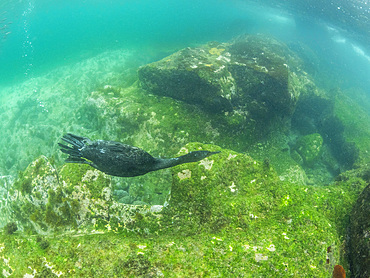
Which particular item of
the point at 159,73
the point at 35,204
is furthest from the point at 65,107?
the point at 35,204

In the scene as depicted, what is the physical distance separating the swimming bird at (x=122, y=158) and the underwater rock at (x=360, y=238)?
5.14m

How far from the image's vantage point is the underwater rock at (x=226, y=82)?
12.7 metres


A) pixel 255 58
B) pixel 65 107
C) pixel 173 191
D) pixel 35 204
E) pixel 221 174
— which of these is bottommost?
pixel 65 107

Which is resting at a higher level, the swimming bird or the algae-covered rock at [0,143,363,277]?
the swimming bird

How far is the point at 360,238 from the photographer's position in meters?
4.96

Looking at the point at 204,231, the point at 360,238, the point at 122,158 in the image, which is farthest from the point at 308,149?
the point at 122,158

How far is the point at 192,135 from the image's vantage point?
39.0ft

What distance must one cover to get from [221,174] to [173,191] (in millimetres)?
1925

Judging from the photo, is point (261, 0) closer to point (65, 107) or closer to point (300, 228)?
point (65, 107)

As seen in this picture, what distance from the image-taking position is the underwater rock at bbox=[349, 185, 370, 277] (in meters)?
4.58

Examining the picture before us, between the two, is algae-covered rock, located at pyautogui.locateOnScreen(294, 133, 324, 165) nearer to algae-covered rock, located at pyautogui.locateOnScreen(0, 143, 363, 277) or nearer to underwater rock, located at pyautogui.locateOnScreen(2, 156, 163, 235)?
algae-covered rock, located at pyautogui.locateOnScreen(0, 143, 363, 277)

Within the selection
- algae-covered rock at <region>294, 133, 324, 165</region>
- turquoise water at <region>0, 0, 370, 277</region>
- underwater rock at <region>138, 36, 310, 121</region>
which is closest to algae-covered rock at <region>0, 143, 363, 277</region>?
turquoise water at <region>0, 0, 370, 277</region>

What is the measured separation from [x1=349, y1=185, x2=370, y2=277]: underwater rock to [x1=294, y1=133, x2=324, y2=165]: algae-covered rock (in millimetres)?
9452

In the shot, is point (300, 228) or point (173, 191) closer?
point (300, 228)
